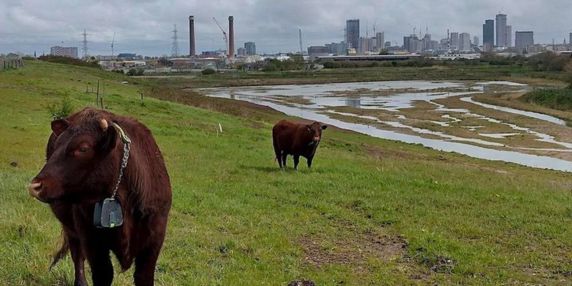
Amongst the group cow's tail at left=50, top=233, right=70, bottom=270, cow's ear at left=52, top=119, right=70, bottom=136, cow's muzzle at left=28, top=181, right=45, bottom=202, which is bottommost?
cow's tail at left=50, top=233, right=70, bottom=270

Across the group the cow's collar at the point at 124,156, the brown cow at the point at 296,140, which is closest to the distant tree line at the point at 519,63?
the brown cow at the point at 296,140

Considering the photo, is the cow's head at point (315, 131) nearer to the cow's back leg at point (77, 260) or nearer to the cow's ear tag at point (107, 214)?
the cow's back leg at point (77, 260)

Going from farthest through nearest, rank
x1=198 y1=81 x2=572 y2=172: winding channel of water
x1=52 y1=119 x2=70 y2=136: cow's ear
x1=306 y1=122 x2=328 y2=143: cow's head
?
x1=198 y1=81 x2=572 y2=172: winding channel of water → x1=306 y1=122 x2=328 y2=143: cow's head → x1=52 y1=119 x2=70 y2=136: cow's ear

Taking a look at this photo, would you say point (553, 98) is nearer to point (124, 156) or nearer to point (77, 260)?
point (77, 260)

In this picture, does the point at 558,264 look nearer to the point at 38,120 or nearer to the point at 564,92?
the point at 38,120

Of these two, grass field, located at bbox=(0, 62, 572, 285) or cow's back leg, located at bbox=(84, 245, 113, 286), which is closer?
cow's back leg, located at bbox=(84, 245, 113, 286)

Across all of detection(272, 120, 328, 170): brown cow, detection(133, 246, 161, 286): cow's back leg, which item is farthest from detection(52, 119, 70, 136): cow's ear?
detection(272, 120, 328, 170): brown cow

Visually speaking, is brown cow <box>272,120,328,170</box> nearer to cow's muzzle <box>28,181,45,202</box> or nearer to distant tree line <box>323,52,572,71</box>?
cow's muzzle <box>28,181,45,202</box>

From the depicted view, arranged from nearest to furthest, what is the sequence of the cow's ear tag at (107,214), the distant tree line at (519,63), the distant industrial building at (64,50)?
the cow's ear tag at (107,214)
the distant tree line at (519,63)
the distant industrial building at (64,50)

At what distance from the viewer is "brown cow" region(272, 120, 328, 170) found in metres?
17.0

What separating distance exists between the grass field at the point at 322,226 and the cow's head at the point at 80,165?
258cm

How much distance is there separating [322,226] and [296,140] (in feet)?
21.0

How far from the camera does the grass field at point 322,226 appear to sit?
298 inches

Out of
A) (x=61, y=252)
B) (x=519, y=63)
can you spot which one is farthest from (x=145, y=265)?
(x=519, y=63)
